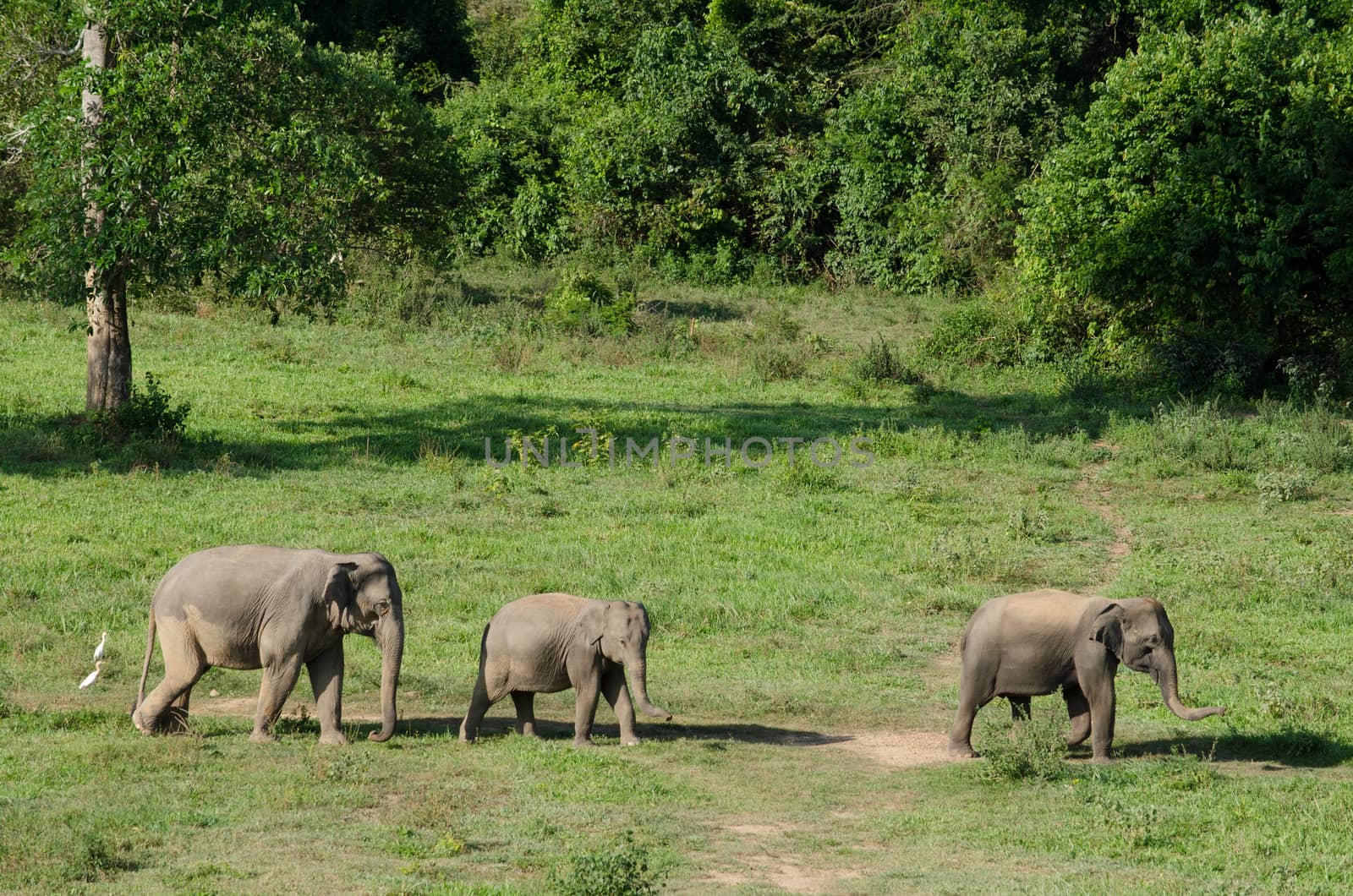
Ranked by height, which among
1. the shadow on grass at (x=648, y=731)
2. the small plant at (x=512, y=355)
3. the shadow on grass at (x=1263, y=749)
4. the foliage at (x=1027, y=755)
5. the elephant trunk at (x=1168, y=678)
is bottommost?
the shadow on grass at (x=648, y=731)

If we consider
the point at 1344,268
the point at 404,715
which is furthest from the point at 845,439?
the point at 404,715

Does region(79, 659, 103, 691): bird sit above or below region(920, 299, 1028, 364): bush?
below

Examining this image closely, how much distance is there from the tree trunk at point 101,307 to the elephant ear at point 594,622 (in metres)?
11.3

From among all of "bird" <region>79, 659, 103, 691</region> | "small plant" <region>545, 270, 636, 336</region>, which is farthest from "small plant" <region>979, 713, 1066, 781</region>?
"small plant" <region>545, 270, 636, 336</region>

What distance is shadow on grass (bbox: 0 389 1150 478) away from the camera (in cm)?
1941

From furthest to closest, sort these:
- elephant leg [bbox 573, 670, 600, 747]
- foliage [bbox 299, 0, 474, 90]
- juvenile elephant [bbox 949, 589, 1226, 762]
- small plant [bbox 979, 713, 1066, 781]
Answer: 1. foliage [bbox 299, 0, 474, 90]
2. elephant leg [bbox 573, 670, 600, 747]
3. juvenile elephant [bbox 949, 589, 1226, 762]
4. small plant [bbox 979, 713, 1066, 781]

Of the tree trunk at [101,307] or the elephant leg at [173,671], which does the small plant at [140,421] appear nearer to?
the tree trunk at [101,307]

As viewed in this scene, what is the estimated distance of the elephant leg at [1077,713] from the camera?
1095 centimetres

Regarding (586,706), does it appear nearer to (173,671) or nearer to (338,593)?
(338,593)

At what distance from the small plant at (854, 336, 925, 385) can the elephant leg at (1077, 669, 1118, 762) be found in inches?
623

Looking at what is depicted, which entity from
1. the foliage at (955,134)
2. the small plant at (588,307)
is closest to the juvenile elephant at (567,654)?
the small plant at (588,307)

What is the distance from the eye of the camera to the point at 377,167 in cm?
3077

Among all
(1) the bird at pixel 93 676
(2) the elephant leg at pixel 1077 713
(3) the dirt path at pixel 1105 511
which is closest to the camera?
(2) the elephant leg at pixel 1077 713

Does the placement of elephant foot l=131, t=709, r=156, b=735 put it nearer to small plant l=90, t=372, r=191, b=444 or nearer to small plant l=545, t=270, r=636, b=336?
small plant l=90, t=372, r=191, b=444
